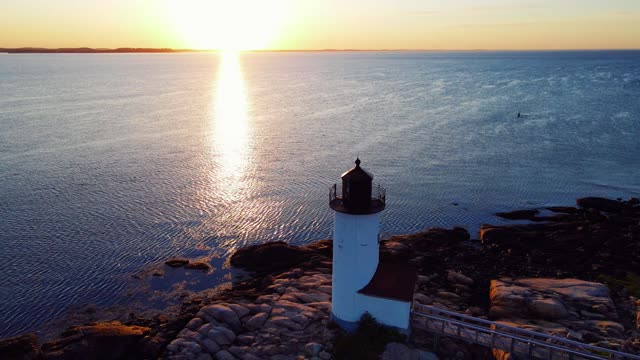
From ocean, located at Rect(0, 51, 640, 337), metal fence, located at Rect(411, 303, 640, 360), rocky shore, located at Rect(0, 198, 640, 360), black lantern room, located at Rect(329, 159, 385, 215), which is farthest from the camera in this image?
ocean, located at Rect(0, 51, 640, 337)

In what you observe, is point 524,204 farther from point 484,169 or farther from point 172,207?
point 172,207

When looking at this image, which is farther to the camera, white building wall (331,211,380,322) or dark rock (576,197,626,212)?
dark rock (576,197,626,212)

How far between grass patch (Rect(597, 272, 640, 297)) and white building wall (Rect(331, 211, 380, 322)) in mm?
12832

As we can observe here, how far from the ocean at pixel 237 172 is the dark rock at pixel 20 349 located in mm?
3235

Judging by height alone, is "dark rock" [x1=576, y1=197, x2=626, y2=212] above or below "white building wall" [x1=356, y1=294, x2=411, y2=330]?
below

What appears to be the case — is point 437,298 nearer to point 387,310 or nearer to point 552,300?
point 552,300

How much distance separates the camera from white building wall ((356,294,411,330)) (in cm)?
1550

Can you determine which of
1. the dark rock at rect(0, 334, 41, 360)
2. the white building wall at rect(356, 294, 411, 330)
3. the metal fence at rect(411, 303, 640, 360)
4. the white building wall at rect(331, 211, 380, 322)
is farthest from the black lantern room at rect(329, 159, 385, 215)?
the dark rock at rect(0, 334, 41, 360)

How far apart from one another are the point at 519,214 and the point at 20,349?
27.7m

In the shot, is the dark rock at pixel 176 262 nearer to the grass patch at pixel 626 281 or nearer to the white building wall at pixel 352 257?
the white building wall at pixel 352 257

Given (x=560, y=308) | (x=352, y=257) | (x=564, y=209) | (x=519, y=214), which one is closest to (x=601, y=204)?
(x=564, y=209)

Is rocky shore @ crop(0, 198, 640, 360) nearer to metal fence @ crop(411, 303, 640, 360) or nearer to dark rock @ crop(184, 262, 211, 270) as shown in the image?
metal fence @ crop(411, 303, 640, 360)

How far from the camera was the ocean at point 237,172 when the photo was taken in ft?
87.6

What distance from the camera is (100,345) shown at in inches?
667
